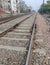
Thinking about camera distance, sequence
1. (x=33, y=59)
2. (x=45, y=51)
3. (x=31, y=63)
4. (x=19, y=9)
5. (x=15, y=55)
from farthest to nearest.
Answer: (x=19, y=9)
(x=45, y=51)
(x=15, y=55)
(x=33, y=59)
(x=31, y=63)

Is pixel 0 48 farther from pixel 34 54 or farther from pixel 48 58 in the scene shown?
pixel 48 58

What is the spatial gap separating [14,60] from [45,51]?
4.84 feet

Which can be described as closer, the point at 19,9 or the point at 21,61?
the point at 21,61

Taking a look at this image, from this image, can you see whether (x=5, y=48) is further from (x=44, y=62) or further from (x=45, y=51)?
(x=44, y=62)

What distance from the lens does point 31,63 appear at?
5035mm

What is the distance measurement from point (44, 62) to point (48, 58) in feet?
1.34

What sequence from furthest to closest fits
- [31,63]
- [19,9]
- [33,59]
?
[19,9] → [33,59] → [31,63]

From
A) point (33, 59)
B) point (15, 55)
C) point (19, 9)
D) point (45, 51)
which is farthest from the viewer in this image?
point (19, 9)

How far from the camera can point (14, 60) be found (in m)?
5.32

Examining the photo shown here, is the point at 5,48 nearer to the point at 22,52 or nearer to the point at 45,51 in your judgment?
the point at 22,52

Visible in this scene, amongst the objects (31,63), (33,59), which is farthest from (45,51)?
(31,63)

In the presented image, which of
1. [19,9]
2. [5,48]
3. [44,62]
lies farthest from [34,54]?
[19,9]

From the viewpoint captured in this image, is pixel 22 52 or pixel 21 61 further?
pixel 22 52

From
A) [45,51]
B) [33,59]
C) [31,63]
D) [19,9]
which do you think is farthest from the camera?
[19,9]
